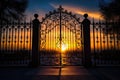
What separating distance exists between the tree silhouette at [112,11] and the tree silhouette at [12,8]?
9056 millimetres

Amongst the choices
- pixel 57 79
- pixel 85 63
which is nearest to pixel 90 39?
pixel 85 63

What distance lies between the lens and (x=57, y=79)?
11852mm

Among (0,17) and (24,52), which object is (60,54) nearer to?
(24,52)

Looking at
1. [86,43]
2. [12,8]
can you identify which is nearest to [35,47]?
[86,43]

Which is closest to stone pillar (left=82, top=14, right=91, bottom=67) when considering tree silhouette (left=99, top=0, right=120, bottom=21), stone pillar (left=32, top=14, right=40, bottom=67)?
stone pillar (left=32, top=14, right=40, bottom=67)

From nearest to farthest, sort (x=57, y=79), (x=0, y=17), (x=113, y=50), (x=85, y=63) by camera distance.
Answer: (x=57, y=79) → (x=85, y=63) → (x=113, y=50) → (x=0, y=17)

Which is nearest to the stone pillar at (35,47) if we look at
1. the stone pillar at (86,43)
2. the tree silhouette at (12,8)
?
the stone pillar at (86,43)

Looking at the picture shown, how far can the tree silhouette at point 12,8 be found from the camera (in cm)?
2832

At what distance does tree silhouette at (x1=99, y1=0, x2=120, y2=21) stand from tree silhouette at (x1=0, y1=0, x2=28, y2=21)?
9056 millimetres

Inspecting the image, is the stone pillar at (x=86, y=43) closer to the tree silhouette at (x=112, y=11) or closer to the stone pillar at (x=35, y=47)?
the stone pillar at (x=35, y=47)

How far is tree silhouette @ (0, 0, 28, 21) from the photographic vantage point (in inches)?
1115

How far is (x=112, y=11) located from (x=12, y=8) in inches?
439

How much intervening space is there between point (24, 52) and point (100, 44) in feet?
19.1

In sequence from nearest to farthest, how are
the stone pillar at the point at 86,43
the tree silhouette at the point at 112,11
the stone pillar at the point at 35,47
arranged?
the stone pillar at the point at 86,43, the stone pillar at the point at 35,47, the tree silhouette at the point at 112,11
